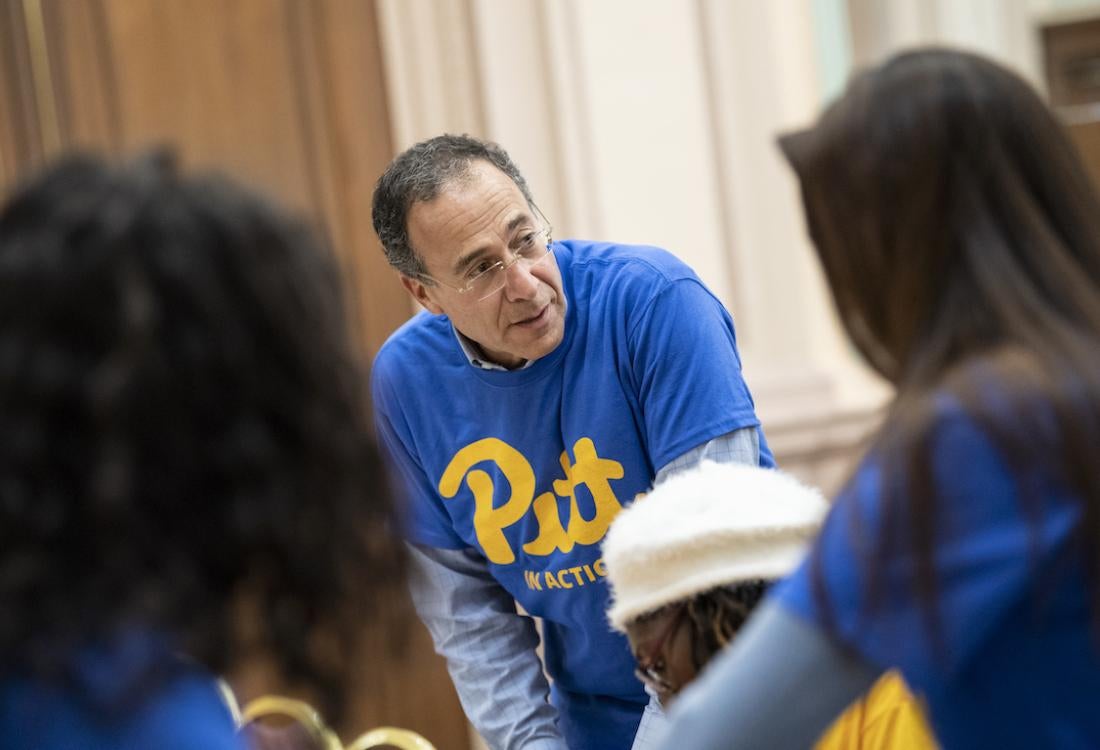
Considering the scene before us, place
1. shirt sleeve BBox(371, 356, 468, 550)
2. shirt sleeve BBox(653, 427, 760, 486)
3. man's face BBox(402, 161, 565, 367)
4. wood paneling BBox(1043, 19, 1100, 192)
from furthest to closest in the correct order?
wood paneling BBox(1043, 19, 1100, 192)
shirt sleeve BBox(371, 356, 468, 550)
man's face BBox(402, 161, 565, 367)
shirt sleeve BBox(653, 427, 760, 486)

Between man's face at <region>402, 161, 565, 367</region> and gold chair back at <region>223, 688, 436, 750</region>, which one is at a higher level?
man's face at <region>402, 161, 565, 367</region>

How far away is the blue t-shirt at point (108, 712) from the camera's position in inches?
35.5

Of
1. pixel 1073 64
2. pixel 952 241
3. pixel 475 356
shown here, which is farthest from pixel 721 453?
pixel 1073 64

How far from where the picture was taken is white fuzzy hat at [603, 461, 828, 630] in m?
1.39

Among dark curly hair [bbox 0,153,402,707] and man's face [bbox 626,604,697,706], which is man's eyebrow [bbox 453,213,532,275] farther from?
dark curly hair [bbox 0,153,402,707]

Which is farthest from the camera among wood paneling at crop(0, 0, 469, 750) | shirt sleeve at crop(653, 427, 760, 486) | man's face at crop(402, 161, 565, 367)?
wood paneling at crop(0, 0, 469, 750)

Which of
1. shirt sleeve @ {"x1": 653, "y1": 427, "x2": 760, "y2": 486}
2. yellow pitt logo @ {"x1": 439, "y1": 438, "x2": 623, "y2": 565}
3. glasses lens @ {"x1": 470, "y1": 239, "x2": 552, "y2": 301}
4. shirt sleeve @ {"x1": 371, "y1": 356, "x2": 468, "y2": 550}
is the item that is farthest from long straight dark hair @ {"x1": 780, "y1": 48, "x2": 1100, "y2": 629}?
shirt sleeve @ {"x1": 371, "y1": 356, "x2": 468, "y2": 550}

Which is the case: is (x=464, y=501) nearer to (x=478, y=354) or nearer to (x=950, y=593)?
(x=478, y=354)

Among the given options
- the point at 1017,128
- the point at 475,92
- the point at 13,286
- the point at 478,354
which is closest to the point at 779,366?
the point at 475,92

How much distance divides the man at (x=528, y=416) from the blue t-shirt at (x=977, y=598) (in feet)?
2.68

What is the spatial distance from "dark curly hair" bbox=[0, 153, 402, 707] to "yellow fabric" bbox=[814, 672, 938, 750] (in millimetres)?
663

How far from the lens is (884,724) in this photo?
1.45m

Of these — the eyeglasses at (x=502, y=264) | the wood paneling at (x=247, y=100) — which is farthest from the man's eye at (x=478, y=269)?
the wood paneling at (x=247, y=100)

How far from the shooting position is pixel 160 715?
91 cm
